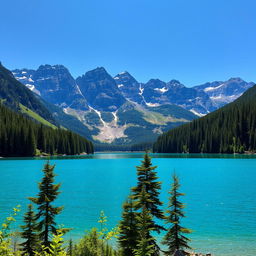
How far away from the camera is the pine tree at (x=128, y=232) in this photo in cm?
1575

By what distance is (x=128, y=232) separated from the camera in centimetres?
1598

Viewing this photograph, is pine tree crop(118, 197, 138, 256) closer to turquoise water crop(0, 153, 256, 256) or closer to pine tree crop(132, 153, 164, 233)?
pine tree crop(132, 153, 164, 233)

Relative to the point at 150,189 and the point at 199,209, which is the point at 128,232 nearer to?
the point at 150,189

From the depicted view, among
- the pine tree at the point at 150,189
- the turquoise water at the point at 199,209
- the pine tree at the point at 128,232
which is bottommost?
the turquoise water at the point at 199,209

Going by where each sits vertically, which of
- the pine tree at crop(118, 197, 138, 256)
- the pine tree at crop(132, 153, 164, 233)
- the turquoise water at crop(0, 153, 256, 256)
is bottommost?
the turquoise water at crop(0, 153, 256, 256)

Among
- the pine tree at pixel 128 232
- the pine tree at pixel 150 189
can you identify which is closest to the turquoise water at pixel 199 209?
the pine tree at pixel 150 189

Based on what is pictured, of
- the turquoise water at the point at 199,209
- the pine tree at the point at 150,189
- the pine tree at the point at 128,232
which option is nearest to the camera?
the pine tree at the point at 128,232

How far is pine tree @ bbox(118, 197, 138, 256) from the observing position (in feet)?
51.7

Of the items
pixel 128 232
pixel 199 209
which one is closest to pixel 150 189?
pixel 128 232

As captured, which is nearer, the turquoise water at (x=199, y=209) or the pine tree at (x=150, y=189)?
the pine tree at (x=150, y=189)

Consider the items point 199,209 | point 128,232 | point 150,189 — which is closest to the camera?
point 128,232

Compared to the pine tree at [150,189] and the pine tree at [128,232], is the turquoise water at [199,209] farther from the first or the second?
the pine tree at [128,232]

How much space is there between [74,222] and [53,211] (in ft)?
48.7

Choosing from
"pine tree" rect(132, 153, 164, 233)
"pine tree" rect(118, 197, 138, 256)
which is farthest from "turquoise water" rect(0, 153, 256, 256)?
"pine tree" rect(118, 197, 138, 256)
